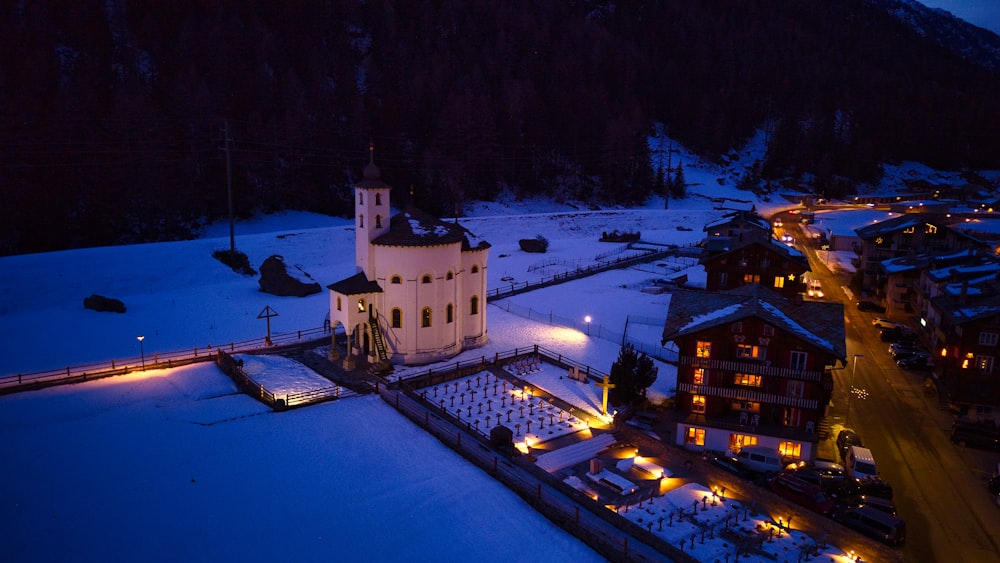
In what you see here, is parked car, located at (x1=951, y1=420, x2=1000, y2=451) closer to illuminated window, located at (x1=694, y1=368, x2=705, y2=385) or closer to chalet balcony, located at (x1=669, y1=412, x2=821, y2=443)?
chalet balcony, located at (x1=669, y1=412, x2=821, y2=443)

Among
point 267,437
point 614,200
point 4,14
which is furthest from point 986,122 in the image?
point 4,14

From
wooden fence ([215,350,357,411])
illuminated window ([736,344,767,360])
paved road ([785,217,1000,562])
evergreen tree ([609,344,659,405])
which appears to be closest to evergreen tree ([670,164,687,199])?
paved road ([785,217,1000,562])

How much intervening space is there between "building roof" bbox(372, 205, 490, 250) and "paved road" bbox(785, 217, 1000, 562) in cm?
2251

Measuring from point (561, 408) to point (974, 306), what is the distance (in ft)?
78.6

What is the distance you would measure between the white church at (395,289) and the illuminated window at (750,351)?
54.1 feet

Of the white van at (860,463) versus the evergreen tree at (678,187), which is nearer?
the white van at (860,463)

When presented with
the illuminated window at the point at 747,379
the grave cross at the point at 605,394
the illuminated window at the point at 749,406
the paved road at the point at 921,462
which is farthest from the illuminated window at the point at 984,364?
the grave cross at the point at 605,394

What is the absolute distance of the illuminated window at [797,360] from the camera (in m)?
28.6

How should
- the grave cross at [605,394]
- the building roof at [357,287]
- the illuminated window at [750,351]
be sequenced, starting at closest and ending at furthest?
the illuminated window at [750,351] < the grave cross at [605,394] < the building roof at [357,287]

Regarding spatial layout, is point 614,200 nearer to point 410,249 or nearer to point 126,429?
point 410,249

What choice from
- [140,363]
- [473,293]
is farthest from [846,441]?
[140,363]

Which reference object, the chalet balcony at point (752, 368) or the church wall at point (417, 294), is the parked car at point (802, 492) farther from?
the church wall at point (417, 294)

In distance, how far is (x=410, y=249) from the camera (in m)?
36.0

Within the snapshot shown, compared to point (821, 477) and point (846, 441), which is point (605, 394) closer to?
point (821, 477)
